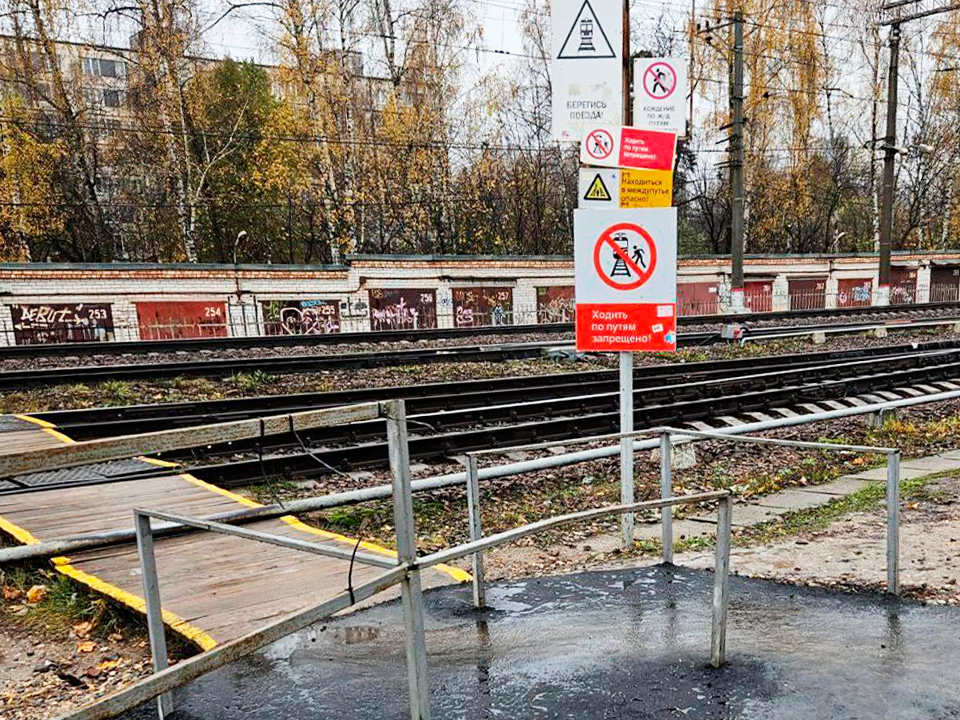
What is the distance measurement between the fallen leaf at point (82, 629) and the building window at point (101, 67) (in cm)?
3178

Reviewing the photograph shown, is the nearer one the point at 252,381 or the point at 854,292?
the point at 252,381

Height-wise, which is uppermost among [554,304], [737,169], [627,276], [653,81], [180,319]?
[737,169]

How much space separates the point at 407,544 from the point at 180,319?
25.0 meters

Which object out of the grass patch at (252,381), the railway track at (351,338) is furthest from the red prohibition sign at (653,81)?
the railway track at (351,338)

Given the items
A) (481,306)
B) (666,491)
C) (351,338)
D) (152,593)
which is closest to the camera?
(152,593)

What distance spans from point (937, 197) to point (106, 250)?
50.7 metres

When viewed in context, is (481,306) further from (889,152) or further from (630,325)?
(630,325)

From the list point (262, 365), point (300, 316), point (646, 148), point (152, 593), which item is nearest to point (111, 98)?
point (300, 316)

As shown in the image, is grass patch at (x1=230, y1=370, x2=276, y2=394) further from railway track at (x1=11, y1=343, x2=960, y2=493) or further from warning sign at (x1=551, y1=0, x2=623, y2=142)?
warning sign at (x1=551, y1=0, x2=623, y2=142)

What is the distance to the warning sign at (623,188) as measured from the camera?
5.08m

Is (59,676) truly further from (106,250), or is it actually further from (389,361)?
(106,250)

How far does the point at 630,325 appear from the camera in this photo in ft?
16.9

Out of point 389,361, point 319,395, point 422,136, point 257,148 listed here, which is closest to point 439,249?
point 422,136

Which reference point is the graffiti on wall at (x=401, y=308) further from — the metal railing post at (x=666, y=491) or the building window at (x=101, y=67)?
the metal railing post at (x=666, y=491)
